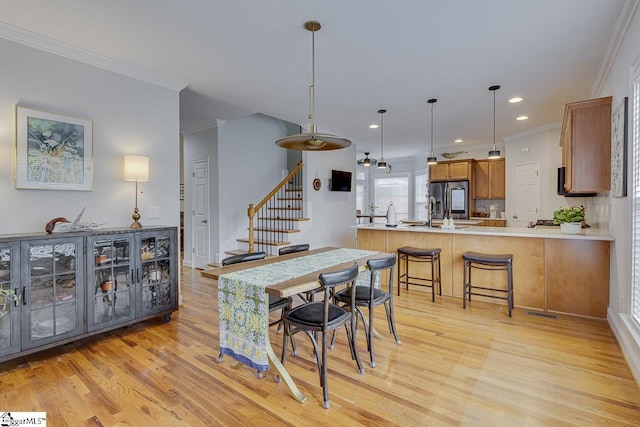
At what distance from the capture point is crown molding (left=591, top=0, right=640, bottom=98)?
7.70 ft

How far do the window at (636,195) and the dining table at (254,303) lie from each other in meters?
2.22

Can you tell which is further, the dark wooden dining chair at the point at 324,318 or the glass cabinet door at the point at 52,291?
the glass cabinet door at the point at 52,291

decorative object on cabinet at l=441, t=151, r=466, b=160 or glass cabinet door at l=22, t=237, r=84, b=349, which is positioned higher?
decorative object on cabinet at l=441, t=151, r=466, b=160

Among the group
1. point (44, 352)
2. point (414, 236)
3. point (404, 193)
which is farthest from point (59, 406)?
point (404, 193)

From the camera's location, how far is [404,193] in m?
9.90

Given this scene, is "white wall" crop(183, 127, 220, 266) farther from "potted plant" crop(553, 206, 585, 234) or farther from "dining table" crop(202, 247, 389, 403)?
"potted plant" crop(553, 206, 585, 234)

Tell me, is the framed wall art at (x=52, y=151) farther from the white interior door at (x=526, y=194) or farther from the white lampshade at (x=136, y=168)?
the white interior door at (x=526, y=194)

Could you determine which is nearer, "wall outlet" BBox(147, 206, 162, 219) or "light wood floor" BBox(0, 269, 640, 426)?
"light wood floor" BBox(0, 269, 640, 426)

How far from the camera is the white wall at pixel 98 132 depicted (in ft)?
8.80

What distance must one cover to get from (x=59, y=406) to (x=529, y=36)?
4.53 meters

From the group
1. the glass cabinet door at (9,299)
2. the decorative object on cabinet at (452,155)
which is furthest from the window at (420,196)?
the glass cabinet door at (9,299)

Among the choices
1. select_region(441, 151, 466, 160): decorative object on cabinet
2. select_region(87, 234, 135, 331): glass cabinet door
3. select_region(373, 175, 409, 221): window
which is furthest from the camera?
select_region(373, 175, 409, 221): window

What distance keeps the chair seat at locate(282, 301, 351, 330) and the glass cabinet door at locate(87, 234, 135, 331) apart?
5.92 feet

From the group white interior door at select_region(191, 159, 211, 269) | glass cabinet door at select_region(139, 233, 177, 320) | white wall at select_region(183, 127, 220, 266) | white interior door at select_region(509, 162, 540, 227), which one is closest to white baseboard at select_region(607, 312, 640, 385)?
white interior door at select_region(509, 162, 540, 227)
